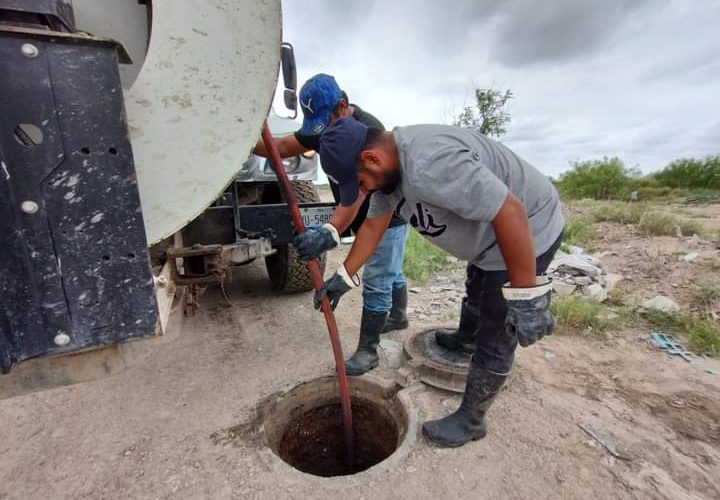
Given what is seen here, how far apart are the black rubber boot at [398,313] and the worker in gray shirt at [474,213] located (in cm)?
107

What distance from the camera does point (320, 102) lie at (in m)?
2.24

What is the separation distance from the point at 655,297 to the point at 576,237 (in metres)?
2.80

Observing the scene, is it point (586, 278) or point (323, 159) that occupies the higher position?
point (323, 159)

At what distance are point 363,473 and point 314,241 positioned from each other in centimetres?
111

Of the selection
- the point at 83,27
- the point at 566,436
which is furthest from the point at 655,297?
the point at 83,27

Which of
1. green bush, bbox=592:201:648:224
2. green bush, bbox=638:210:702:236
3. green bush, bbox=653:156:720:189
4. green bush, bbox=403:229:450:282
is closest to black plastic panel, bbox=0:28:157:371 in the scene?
green bush, bbox=403:229:450:282

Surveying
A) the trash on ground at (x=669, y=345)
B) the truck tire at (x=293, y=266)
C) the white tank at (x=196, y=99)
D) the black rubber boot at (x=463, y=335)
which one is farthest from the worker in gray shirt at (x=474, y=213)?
the trash on ground at (x=669, y=345)

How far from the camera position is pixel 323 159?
5.24 feet

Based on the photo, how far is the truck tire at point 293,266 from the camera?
331 centimetres

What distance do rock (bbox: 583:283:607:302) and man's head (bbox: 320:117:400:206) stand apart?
3114mm

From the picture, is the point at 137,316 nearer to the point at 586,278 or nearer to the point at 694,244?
the point at 586,278

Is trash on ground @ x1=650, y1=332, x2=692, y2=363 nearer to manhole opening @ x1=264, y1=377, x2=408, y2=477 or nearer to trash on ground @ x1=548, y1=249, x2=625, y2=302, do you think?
trash on ground @ x1=548, y1=249, x2=625, y2=302

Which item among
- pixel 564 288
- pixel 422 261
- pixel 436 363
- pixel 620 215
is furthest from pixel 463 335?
pixel 620 215

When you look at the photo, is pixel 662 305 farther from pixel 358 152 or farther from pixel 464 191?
pixel 358 152
